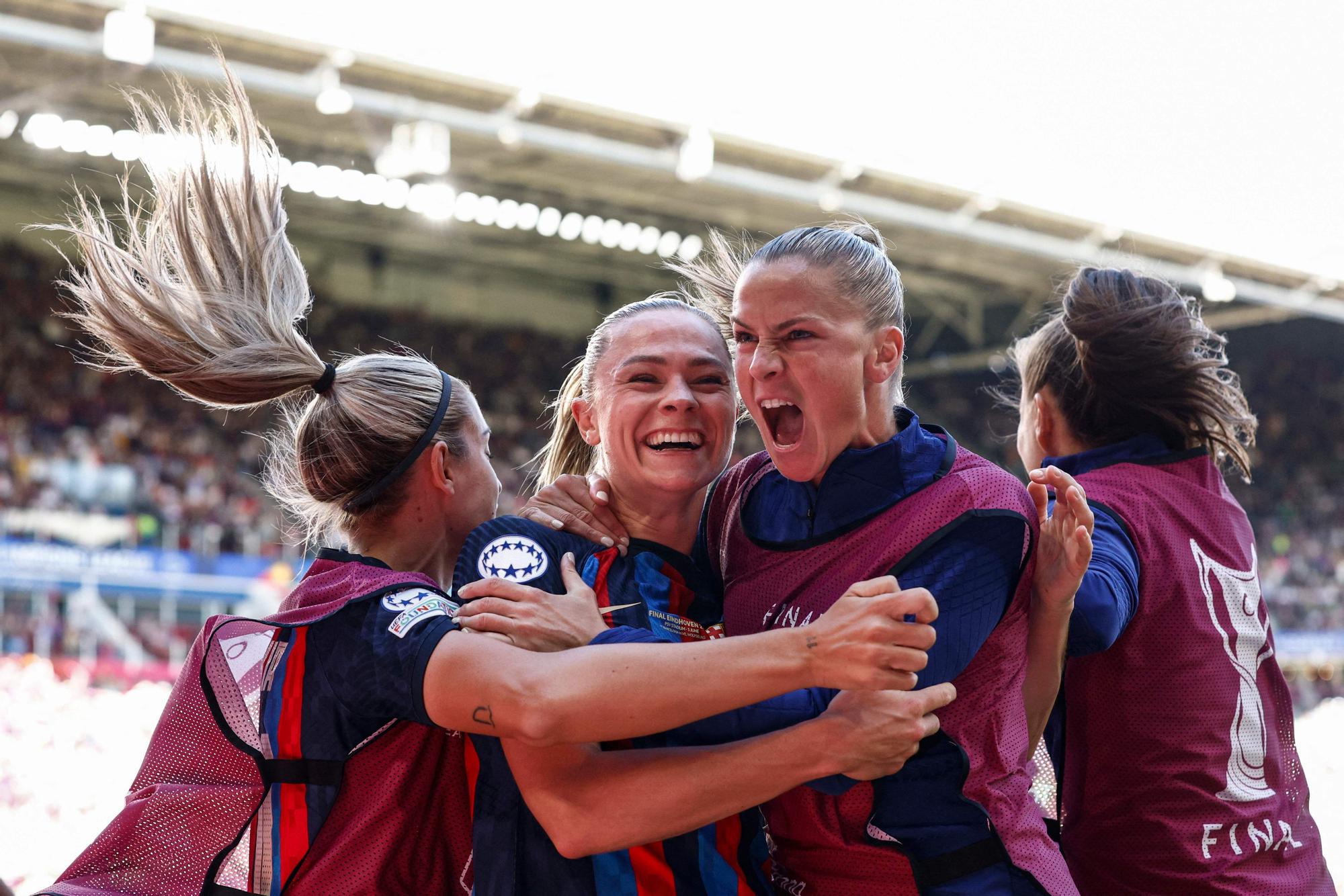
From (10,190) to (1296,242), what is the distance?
72.2 feet

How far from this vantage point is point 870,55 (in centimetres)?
2002

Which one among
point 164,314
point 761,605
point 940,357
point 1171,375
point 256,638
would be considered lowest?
point 940,357

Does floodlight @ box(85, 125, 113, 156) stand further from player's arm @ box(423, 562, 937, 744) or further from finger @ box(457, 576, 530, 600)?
player's arm @ box(423, 562, 937, 744)

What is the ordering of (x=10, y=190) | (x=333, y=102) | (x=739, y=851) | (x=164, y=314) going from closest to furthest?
1. (x=739, y=851)
2. (x=164, y=314)
3. (x=333, y=102)
4. (x=10, y=190)

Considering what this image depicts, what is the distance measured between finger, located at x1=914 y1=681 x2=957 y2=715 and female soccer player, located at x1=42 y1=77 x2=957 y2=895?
14 centimetres

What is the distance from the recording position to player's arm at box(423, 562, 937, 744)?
2195 millimetres

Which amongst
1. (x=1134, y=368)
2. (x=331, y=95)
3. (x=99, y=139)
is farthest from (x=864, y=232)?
(x=99, y=139)

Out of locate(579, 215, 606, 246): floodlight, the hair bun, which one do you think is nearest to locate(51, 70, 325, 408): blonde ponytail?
the hair bun

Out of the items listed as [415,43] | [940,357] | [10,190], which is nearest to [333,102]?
[415,43]

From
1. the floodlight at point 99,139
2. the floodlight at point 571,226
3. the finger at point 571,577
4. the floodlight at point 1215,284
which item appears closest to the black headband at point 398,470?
the finger at point 571,577

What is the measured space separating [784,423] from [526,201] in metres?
20.0

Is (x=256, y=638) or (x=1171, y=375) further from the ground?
(x=1171, y=375)

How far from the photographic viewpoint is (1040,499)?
105 inches

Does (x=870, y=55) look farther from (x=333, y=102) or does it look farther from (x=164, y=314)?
(x=164, y=314)
